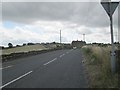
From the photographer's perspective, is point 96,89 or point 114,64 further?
point 114,64

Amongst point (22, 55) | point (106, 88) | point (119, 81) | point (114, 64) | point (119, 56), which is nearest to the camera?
point (106, 88)

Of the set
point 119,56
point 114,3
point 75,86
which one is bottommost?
point 75,86

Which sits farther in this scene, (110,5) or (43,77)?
(43,77)

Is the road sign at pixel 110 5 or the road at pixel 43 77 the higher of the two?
the road sign at pixel 110 5

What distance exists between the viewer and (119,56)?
47.1ft

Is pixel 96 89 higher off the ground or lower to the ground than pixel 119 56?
lower

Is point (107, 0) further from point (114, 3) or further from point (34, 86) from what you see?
point (34, 86)

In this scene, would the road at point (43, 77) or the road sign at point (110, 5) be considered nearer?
the road at point (43, 77)

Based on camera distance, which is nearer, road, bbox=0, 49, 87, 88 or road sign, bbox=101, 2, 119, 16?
road, bbox=0, 49, 87, 88

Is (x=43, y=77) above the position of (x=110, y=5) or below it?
below

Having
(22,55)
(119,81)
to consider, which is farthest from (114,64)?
(22,55)

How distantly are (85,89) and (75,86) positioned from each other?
0.94 metres

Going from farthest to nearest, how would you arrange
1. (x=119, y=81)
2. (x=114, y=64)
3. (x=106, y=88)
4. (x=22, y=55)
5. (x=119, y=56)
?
(x=22, y=55) → (x=119, y=56) → (x=114, y=64) → (x=119, y=81) → (x=106, y=88)

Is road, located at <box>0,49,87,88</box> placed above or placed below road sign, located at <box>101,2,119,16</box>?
below
